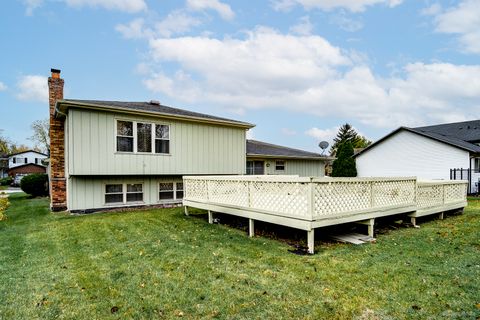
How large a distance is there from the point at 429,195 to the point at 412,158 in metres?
13.8

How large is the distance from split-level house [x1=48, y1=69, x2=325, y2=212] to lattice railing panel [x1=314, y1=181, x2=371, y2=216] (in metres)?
7.73

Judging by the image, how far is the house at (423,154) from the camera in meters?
17.7

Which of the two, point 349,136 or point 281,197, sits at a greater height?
point 349,136

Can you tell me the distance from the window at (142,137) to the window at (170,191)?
5.41 feet

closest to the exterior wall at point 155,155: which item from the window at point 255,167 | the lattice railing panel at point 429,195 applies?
the window at point 255,167

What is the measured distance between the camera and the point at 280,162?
730 inches

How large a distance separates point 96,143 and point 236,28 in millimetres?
9115

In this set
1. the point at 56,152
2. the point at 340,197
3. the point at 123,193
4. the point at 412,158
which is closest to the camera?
the point at 340,197

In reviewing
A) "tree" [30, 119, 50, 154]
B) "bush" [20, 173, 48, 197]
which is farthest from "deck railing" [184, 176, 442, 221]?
"tree" [30, 119, 50, 154]

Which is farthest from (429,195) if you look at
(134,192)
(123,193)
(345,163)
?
(345,163)

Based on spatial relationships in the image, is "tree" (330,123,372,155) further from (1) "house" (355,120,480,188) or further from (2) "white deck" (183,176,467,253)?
(2) "white deck" (183,176,467,253)

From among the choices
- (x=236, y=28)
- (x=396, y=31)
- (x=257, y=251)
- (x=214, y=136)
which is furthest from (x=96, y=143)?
(x=396, y=31)

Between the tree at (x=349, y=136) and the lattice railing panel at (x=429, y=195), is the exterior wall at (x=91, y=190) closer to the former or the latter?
the lattice railing panel at (x=429, y=195)

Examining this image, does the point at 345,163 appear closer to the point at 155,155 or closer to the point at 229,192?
the point at 155,155
